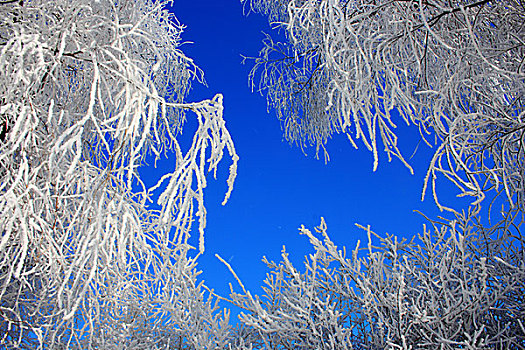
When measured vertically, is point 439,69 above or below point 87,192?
above

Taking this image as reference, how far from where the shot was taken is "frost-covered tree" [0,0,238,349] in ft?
6.44

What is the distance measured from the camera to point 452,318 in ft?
8.93

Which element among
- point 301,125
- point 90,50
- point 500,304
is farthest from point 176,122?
point 500,304

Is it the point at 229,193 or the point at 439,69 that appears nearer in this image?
the point at 229,193

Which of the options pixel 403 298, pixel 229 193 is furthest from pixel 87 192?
pixel 403 298

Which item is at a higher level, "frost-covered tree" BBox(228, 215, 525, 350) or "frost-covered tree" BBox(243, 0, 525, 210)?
"frost-covered tree" BBox(243, 0, 525, 210)

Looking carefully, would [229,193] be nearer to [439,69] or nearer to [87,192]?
[87,192]

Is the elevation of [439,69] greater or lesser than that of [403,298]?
greater

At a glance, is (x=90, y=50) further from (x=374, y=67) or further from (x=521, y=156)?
(x=521, y=156)

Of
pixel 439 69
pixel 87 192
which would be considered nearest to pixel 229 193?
pixel 87 192

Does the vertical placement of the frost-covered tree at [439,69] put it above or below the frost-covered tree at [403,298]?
above

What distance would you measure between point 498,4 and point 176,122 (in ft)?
13.1

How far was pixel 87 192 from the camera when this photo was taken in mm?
2217

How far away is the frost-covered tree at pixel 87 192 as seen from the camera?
6.44ft
